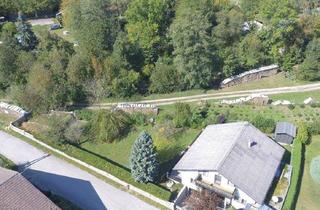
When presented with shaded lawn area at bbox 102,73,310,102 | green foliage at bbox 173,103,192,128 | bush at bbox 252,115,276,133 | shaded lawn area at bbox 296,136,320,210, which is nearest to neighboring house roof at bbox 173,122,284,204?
shaded lawn area at bbox 296,136,320,210

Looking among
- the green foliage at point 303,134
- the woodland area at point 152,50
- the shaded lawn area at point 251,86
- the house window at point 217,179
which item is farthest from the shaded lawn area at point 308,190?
the woodland area at point 152,50

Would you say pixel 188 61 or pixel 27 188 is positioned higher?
pixel 188 61

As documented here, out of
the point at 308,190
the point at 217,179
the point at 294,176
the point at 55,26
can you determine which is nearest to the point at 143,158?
the point at 217,179

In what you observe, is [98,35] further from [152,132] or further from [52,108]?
[152,132]

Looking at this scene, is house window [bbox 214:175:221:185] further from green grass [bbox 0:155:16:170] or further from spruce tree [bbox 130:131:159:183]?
green grass [bbox 0:155:16:170]

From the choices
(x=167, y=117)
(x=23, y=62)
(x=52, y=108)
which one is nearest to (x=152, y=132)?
(x=167, y=117)

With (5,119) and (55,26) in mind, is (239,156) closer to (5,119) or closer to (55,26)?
(5,119)

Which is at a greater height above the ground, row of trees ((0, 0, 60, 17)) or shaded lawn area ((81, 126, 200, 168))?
row of trees ((0, 0, 60, 17))
